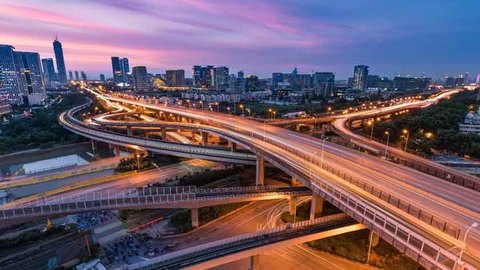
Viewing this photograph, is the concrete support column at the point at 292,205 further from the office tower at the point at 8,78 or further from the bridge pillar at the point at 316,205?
the office tower at the point at 8,78

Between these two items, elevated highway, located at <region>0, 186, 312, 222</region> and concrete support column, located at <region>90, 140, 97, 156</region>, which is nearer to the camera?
elevated highway, located at <region>0, 186, 312, 222</region>

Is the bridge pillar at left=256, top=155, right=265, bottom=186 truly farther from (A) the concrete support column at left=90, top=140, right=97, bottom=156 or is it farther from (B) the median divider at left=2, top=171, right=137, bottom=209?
(A) the concrete support column at left=90, top=140, right=97, bottom=156

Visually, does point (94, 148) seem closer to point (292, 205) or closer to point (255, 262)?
point (292, 205)

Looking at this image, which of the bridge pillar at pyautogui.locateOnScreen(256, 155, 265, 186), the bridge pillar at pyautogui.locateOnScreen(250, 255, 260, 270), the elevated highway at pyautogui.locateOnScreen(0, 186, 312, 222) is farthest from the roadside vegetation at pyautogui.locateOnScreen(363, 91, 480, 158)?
the bridge pillar at pyautogui.locateOnScreen(250, 255, 260, 270)

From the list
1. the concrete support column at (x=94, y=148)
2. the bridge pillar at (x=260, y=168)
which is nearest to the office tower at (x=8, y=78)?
the concrete support column at (x=94, y=148)

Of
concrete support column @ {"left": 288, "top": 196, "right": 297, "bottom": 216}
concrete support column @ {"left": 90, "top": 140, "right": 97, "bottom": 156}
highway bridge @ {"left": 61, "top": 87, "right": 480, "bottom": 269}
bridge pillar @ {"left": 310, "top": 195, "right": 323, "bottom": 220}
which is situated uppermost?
Result: highway bridge @ {"left": 61, "top": 87, "right": 480, "bottom": 269}

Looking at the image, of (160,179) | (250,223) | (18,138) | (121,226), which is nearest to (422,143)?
(250,223)

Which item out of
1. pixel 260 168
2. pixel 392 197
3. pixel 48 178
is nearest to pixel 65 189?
pixel 48 178
